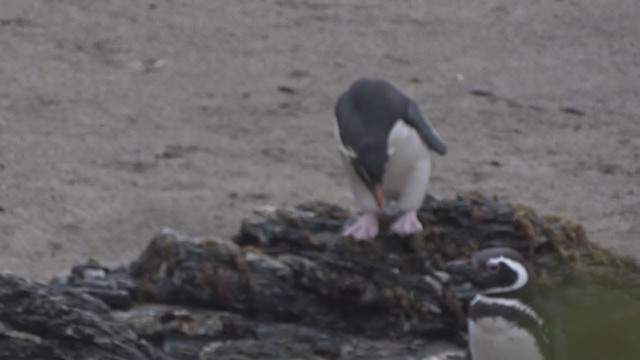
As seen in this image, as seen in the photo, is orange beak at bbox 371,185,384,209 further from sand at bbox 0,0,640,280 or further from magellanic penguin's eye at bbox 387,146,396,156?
sand at bbox 0,0,640,280

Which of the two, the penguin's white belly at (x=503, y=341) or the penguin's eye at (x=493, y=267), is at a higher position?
the penguin's eye at (x=493, y=267)

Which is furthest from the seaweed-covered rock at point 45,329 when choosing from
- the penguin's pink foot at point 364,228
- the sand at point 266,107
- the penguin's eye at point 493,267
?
the sand at point 266,107

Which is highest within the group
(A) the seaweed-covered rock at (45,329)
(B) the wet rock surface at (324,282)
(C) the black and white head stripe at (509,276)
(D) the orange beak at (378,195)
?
(D) the orange beak at (378,195)

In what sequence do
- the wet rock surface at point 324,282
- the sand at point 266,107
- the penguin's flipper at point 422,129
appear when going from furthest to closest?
the sand at point 266,107, the penguin's flipper at point 422,129, the wet rock surface at point 324,282

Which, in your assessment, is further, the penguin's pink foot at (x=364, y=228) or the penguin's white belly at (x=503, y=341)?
the penguin's pink foot at (x=364, y=228)

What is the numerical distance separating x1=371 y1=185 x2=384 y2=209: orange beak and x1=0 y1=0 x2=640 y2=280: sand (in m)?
1.21

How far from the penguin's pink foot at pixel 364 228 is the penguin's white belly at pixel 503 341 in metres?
0.56

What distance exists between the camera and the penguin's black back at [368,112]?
4055 millimetres

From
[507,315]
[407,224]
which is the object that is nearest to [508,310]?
[507,315]

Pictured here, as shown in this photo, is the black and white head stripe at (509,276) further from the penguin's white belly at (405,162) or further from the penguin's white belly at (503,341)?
the penguin's white belly at (405,162)

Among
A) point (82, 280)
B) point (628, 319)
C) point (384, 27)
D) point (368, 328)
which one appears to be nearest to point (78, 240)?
point (82, 280)

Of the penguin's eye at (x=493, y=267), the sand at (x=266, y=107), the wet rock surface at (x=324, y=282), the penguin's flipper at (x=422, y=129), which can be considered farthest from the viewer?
the sand at (x=266, y=107)

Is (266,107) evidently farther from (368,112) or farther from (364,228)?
(364,228)

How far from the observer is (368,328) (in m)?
4.06
